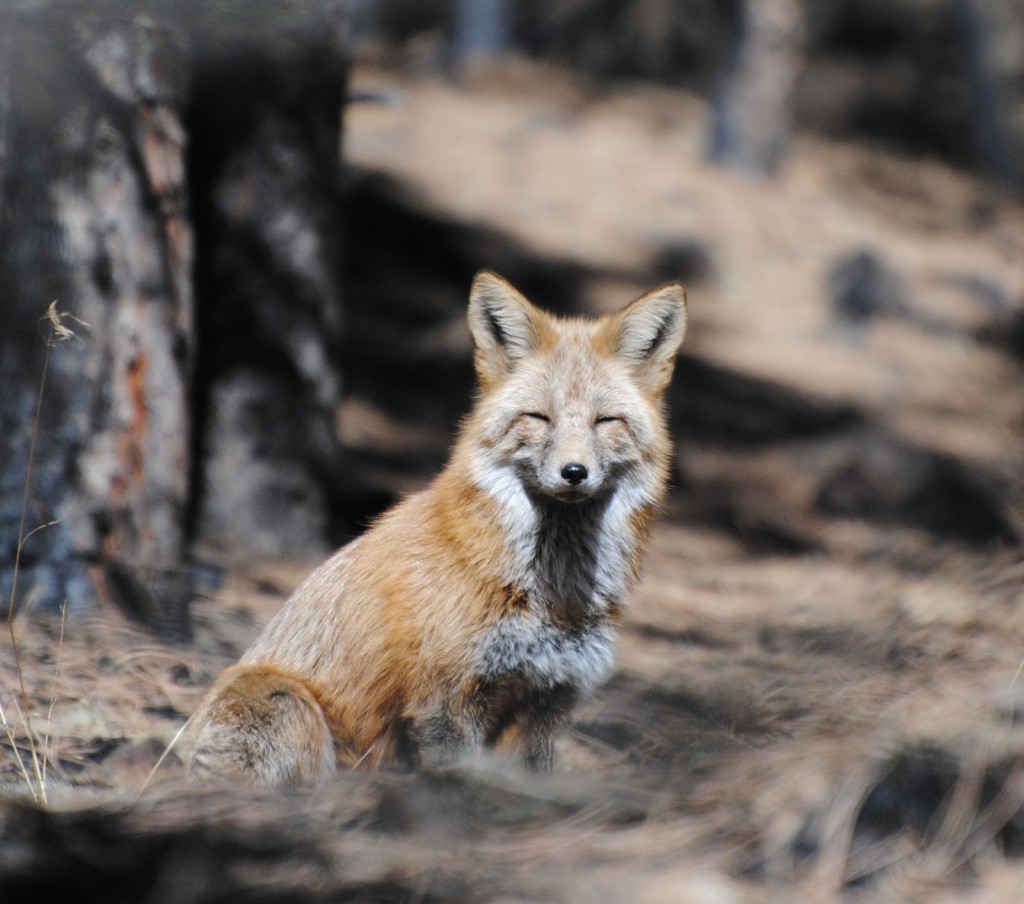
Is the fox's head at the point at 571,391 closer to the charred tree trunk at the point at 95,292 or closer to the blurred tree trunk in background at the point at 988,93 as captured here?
the charred tree trunk at the point at 95,292

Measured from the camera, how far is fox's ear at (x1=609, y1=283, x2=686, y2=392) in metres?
4.88

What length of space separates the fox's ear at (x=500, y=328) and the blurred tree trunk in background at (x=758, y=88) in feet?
37.4

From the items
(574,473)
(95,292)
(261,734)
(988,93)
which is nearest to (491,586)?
(574,473)

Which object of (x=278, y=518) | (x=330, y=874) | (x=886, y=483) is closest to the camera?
(x=330, y=874)

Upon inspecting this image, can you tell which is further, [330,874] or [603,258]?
[603,258]

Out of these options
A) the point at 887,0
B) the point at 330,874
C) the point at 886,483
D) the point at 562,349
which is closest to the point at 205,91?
the point at 562,349

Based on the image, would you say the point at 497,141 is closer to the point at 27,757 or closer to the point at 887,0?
the point at 887,0

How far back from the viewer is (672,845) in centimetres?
324

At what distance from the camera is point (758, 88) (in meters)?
15.1

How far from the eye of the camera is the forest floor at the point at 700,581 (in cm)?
315

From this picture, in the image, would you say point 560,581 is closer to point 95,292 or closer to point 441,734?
point 441,734

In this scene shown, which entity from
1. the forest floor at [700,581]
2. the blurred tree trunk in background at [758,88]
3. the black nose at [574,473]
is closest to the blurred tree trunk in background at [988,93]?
the forest floor at [700,581]

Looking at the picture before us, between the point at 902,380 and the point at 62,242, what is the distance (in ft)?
29.2

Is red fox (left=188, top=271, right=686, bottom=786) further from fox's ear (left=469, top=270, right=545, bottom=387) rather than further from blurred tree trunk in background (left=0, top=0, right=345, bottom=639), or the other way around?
blurred tree trunk in background (left=0, top=0, right=345, bottom=639)
